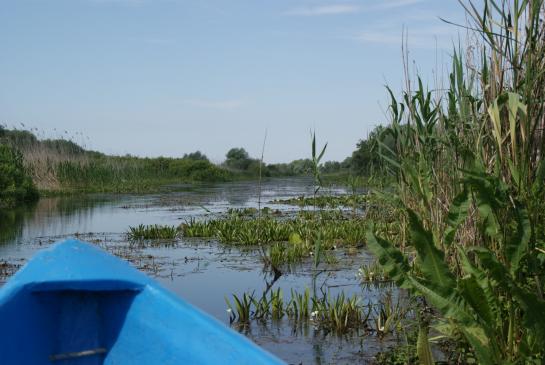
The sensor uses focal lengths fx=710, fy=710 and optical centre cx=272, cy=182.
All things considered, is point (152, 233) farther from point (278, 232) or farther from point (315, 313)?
point (315, 313)

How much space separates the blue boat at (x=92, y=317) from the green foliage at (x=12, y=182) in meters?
17.8

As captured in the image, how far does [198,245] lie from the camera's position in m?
11.3

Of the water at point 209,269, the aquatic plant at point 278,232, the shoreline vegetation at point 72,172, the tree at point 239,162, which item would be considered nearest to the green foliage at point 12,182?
the shoreline vegetation at point 72,172

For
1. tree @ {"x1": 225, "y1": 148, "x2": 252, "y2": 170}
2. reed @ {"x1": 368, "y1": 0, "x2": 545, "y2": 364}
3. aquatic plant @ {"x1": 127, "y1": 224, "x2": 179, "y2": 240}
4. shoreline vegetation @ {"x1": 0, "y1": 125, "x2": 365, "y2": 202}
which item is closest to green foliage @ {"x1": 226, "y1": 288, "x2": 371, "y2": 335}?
reed @ {"x1": 368, "y1": 0, "x2": 545, "y2": 364}

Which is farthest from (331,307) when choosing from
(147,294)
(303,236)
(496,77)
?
(303,236)

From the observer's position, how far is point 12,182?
20.6 meters

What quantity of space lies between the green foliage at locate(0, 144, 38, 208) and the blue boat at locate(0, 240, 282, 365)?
703 inches

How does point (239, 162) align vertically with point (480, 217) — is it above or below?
above

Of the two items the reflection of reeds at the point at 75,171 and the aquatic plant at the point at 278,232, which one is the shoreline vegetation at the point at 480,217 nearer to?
the aquatic plant at the point at 278,232

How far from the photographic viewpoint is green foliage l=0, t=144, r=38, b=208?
65.6ft

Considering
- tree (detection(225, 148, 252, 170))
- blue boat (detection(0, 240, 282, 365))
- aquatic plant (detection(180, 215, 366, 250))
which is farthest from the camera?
tree (detection(225, 148, 252, 170))

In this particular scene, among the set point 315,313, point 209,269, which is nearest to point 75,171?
point 209,269

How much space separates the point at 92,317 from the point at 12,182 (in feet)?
61.5

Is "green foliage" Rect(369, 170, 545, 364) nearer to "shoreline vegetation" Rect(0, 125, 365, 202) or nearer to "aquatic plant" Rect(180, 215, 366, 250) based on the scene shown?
"aquatic plant" Rect(180, 215, 366, 250)
